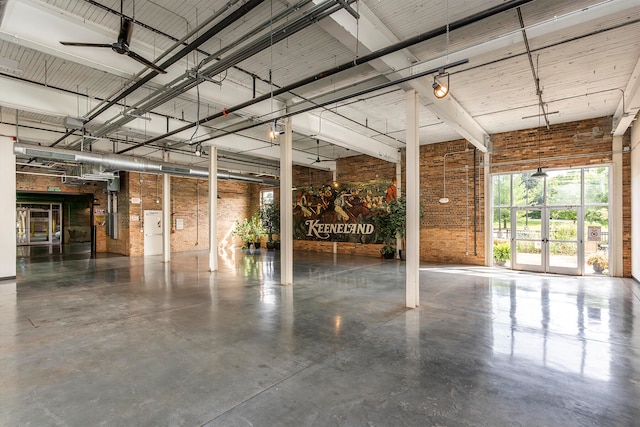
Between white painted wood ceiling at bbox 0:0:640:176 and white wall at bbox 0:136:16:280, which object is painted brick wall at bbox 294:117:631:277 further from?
white wall at bbox 0:136:16:280

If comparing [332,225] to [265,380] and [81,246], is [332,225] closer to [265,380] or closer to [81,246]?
[265,380]

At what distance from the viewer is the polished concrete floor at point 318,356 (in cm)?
246

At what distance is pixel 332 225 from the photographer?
1337 cm

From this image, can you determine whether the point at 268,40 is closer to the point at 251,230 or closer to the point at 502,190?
the point at 502,190

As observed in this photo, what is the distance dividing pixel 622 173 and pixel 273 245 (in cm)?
1230

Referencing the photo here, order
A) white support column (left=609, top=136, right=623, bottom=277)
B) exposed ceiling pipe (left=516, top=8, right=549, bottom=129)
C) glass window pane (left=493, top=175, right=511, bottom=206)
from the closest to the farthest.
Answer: exposed ceiling pipe (left=516, top=8, right=549, bottom=129) → white support column (left=609, top=136, right=623, bottom=277) → glass window pane (left=493, top=175, right=511, bottom=206)

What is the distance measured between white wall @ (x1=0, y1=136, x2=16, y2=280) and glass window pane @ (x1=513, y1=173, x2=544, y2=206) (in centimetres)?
1363

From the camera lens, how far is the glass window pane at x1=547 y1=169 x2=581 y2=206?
28.0ft

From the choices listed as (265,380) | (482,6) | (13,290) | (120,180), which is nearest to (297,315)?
(265,380)

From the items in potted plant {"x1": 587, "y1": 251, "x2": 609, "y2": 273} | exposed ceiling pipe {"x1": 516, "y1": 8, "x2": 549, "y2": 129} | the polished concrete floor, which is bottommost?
the polished concrete floor

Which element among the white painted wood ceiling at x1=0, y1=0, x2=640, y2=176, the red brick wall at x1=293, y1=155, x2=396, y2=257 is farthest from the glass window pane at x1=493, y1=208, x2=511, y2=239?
the red brick wall at x1=293, y1=155, x2=396, y2=257

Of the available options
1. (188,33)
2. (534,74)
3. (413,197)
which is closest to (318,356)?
(413,197)

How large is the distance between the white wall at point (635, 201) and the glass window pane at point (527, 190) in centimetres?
187

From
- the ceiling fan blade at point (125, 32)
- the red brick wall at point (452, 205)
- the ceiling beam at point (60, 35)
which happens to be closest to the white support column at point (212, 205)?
the ceiling beam at point (60, 35)
